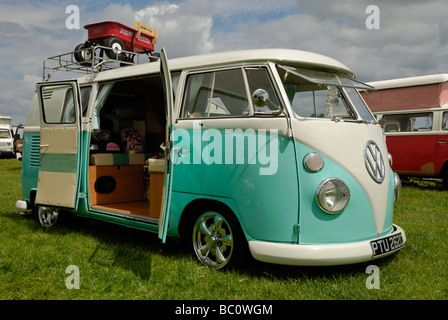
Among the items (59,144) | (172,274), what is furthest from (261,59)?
(59,144)

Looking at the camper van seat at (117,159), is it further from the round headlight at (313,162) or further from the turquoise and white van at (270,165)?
the round headlight at (313,162)

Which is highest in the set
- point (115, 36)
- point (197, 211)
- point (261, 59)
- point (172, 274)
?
point (115, 36)

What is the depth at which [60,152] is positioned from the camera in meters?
6.03

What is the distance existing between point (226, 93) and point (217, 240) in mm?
1529

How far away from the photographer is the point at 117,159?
654 cm

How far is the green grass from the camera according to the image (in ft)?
12.9

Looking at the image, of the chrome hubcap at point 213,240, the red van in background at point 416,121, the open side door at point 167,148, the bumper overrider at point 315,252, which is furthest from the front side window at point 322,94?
the red van in background at point 416,121

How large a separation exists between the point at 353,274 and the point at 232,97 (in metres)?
2.17

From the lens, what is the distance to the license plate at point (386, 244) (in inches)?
162

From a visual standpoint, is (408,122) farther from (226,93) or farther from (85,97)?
(85,97)

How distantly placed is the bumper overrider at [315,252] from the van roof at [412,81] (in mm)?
8172

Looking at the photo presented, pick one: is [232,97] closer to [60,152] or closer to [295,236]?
[295,236]

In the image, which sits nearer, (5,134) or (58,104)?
(58,104)

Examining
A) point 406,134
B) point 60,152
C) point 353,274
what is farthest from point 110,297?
point 406,134
